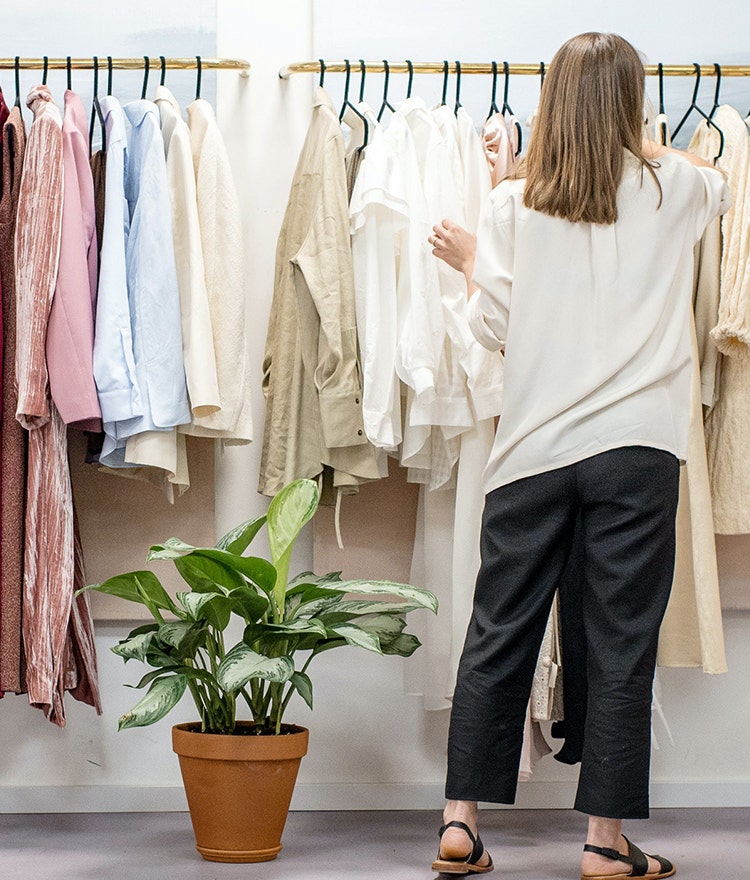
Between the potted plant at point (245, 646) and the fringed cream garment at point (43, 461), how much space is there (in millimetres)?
217

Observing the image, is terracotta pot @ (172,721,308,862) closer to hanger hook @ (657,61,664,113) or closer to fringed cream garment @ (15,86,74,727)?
fringed cream garment @ (15,86,74,727)

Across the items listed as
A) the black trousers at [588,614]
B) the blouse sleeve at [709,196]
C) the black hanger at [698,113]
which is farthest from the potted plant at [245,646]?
the black hanger at [698,113]

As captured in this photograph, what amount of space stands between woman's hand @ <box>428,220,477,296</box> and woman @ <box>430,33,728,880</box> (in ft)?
0.52

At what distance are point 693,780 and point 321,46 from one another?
1782mm

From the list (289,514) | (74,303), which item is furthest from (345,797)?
(74,303)

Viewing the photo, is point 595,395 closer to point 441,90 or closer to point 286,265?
point 286,265

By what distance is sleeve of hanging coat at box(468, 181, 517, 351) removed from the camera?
69.1 inches

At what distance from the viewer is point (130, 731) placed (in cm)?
236

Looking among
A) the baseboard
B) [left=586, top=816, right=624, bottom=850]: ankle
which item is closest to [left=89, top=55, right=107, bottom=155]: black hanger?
the baseboard

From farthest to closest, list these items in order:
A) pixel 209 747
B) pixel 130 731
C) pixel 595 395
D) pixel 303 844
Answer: pixel 130 731
pixel 303 844
pixel 209 747
pixel 595 395

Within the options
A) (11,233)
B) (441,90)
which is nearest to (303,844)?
(11,233)

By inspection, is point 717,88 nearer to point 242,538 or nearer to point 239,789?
point 242,538

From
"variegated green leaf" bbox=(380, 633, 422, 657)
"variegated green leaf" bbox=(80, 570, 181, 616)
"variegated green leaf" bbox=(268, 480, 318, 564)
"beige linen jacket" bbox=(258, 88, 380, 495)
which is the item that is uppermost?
"beige linen jacket" bbox=(258, 88, 380, 495)

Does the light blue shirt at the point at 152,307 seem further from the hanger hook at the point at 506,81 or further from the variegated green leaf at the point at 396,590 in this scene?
the hanger hook at the point at 506,81
